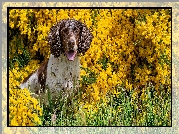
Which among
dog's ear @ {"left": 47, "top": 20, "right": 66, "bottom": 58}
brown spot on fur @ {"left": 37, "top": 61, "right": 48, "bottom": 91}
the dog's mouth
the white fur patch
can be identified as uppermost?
dog's ear @ {"left": 47, "top": 20, "right": 66, "bottom": 58}

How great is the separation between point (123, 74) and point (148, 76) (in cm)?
28

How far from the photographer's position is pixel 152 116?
8469 mm

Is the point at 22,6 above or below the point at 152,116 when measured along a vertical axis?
above

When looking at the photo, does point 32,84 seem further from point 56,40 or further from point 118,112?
point 118,112

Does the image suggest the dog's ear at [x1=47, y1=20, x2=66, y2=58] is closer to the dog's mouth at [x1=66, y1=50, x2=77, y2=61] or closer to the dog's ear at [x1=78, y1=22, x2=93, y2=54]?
the dog's mouth at [x1=66, y1=50, x2=77, y2=61]

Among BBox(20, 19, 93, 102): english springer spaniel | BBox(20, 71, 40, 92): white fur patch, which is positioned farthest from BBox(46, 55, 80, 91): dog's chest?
BBox(20, 71, 40, 92): white fur patch

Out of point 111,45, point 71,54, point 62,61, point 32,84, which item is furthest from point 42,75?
point 111,45

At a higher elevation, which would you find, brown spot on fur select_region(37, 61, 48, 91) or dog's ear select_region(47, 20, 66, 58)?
dog's ear select_region(47, 20, 66, 58)

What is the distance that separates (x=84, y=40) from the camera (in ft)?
27.6

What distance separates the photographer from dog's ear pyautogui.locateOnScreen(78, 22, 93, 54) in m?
8.38

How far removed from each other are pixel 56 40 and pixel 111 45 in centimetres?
58

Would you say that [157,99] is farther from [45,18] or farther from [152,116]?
[45,18]

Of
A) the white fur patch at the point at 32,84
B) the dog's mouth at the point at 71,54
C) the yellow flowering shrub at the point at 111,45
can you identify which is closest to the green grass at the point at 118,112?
the yellow flowering shrub at the point at 111,45

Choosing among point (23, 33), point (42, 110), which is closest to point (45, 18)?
point (23, 33)
